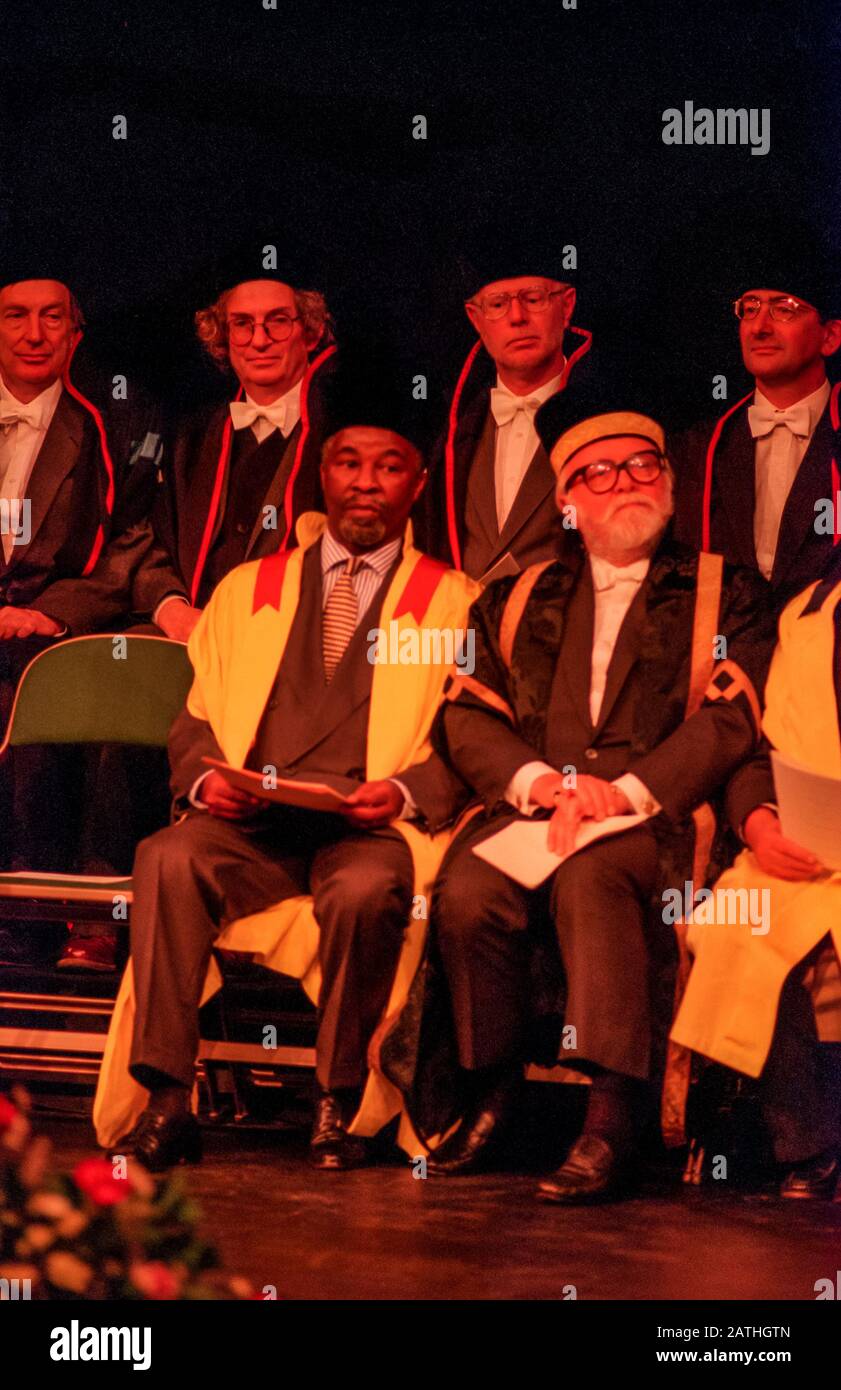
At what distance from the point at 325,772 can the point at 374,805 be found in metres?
0.28

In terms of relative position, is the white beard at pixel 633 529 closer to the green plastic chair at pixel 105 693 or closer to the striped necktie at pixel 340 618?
the striped necktie at pixel 340 618

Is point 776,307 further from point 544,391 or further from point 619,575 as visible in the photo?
point 619,575

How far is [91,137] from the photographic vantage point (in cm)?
620

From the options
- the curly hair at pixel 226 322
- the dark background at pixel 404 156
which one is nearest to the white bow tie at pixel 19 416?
the dark background at pixel 404 156

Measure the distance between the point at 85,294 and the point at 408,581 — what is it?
135 cm

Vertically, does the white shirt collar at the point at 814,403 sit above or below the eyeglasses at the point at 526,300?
below

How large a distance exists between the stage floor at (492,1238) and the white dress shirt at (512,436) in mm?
1935

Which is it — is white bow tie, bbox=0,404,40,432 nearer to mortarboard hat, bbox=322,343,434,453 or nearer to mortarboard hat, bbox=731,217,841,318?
mortarboard hat, bbox=322,343,434,453

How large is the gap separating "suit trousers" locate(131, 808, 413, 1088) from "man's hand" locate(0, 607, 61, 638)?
96 centimetres

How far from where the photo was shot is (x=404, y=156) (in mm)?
6094

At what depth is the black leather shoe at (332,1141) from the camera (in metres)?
5.04

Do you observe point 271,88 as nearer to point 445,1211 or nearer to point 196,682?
point 196,682

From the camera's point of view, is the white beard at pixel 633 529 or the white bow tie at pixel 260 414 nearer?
the white beard at pixel 633 529

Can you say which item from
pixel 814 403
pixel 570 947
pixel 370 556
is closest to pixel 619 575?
pixel 370 556
